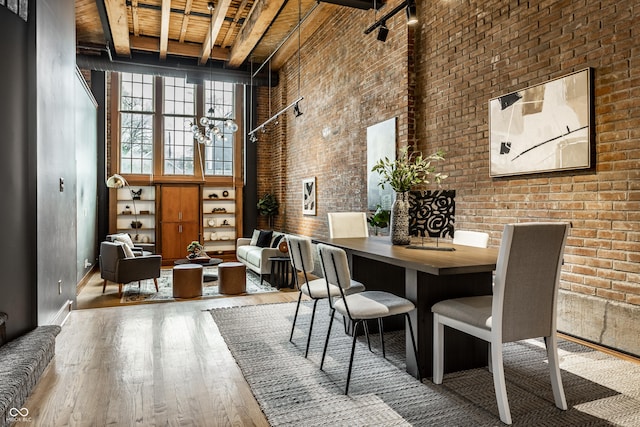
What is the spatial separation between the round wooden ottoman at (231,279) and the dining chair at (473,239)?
132 inches

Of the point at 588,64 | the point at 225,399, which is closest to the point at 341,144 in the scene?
the point at 588,64

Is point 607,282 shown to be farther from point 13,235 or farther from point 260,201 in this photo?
point 260,201

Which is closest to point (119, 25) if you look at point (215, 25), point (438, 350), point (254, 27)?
point (215, 25)

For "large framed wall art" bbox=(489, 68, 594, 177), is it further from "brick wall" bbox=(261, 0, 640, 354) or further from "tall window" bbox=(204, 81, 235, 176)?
"tall window" bbox=(204, 81, 235, 176)

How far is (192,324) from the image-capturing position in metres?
4.33

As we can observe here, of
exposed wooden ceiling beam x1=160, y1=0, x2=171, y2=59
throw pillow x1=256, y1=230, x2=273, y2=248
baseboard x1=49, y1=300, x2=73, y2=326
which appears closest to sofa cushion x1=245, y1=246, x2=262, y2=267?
throw pillow x1=256, y1=230, x2=273, y2=248

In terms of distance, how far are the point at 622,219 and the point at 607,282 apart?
52 cm

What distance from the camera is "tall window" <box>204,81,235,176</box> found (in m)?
10.1

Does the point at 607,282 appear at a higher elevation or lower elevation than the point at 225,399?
higher

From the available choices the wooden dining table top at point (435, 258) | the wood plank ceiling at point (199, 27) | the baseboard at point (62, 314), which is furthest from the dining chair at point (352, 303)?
the wood plank ceiling at point (199, 27)

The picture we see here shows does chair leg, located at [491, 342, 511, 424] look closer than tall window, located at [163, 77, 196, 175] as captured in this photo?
Yes

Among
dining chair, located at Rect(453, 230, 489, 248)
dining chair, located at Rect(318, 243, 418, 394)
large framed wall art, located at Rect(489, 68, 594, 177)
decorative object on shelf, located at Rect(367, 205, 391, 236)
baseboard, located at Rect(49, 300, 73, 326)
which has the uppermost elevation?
large framed wall art, located at Rect(489, 68, 594, 177)

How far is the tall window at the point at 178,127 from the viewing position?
979cm

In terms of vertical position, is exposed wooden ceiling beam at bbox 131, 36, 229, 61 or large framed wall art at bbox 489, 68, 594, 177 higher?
exposed wooden ceiling beam at bbox 131, 36, 229, 61
